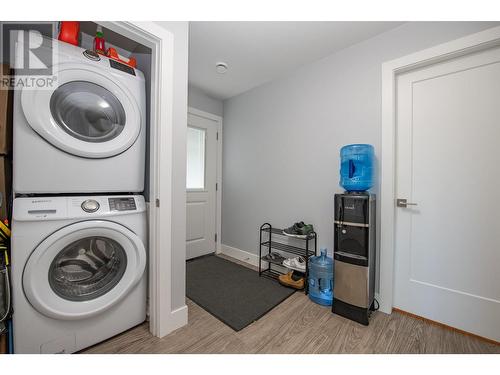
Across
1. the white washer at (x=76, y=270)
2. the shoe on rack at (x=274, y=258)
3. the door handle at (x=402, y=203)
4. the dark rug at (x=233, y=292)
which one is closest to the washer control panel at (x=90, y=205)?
the white washer at (x=76, y=270)

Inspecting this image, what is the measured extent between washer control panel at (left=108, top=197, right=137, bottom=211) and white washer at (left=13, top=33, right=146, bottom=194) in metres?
0.07

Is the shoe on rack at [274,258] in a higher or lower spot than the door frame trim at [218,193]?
lower

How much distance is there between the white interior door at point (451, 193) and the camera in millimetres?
1361

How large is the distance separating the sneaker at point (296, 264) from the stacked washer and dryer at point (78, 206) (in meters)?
1.32

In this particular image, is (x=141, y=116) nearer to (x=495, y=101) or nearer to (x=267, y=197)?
(x=267, y=197)

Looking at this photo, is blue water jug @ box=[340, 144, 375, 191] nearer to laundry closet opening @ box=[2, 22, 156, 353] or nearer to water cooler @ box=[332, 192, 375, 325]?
water cooler @ box=[332, 192, 375, 325]

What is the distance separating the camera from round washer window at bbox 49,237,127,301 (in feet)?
3.80

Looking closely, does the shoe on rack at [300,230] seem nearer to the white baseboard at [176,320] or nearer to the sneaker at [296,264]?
the sneaker at [296,264]

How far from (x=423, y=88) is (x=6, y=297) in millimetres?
2935

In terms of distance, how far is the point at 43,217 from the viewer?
105 cm

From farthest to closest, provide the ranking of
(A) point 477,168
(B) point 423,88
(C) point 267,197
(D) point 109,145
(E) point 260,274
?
(C) point 267,197 → (E) point 260,274 → (B) point 423,88 → (A) point 477,168 → (D) point 109,145

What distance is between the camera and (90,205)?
1203 millimetres

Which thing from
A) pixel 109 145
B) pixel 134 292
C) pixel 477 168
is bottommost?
pixel 134 292
